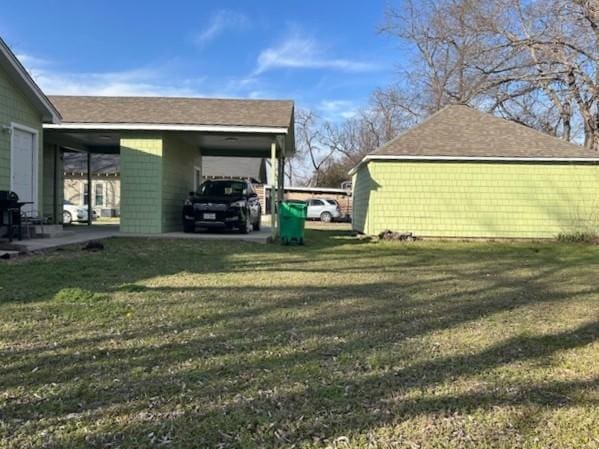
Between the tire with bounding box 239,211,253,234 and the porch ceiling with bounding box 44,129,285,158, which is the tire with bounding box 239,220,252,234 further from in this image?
the porch ceiling with bounding box 44,129,285,158

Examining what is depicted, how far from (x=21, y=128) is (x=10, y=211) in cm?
253

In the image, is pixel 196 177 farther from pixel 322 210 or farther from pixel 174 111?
pixel 322 210

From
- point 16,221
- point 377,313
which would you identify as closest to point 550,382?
point 377,313

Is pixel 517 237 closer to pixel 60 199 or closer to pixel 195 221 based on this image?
pixel 195 221

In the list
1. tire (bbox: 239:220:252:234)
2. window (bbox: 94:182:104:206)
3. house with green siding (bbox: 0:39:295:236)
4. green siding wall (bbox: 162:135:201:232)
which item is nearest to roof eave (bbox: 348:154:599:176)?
house with green siding (bbox: 0:39:295:236)

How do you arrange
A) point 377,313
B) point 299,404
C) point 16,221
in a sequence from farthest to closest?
point 16,221, point 377,313, point 299,404

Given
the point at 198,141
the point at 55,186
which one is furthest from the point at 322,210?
the point at 55,186

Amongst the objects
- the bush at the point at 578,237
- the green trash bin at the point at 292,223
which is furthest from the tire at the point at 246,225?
the bush at the point at 578,237

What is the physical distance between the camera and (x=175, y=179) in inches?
626

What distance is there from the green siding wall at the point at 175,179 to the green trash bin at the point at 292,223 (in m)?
3.36

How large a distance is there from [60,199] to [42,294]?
1378 centimetres

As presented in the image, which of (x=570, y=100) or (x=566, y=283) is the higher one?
(x=570, y=100)

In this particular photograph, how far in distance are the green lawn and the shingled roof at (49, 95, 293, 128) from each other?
6.85 meters

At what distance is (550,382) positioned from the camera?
3.46 meters
